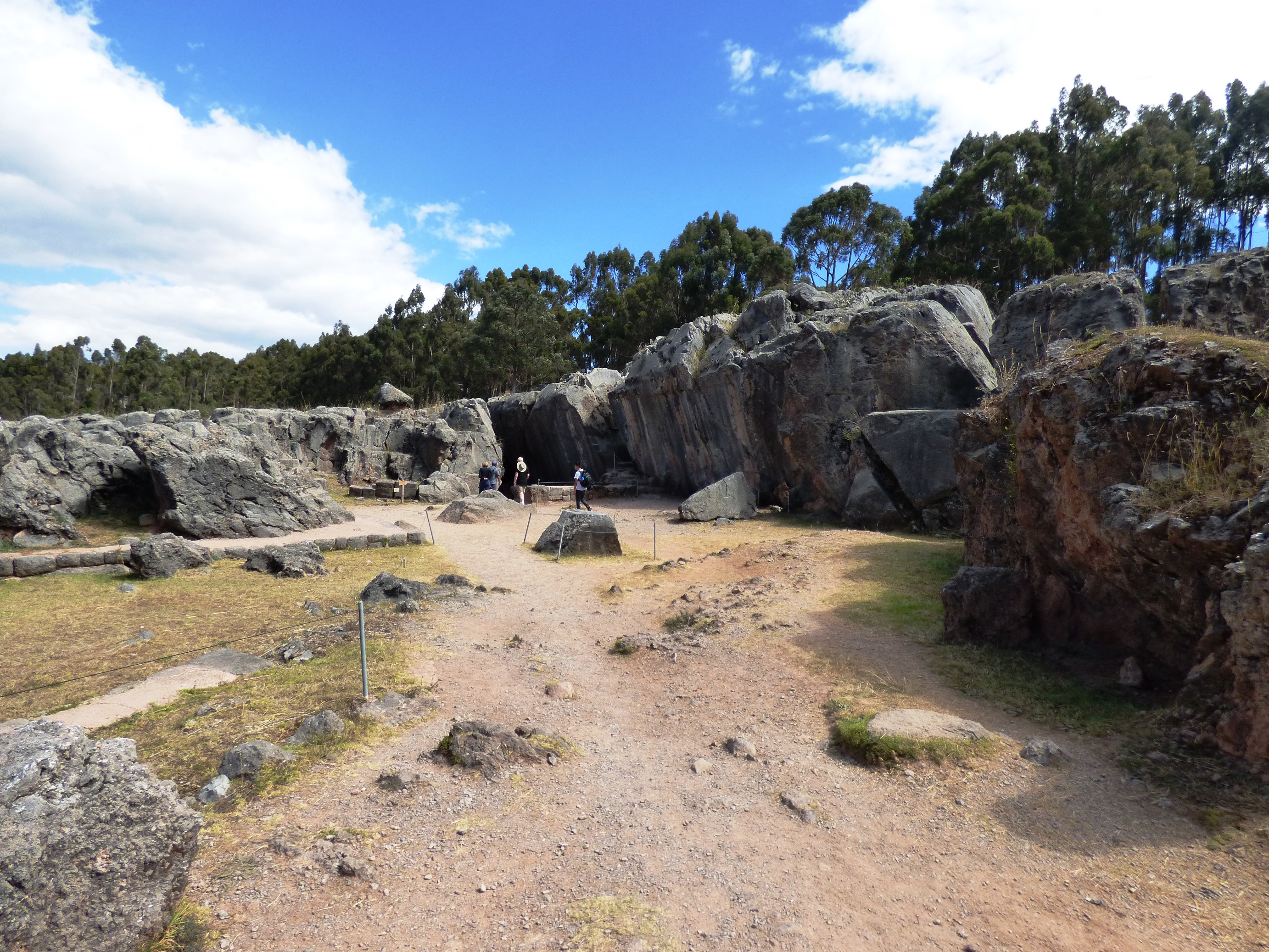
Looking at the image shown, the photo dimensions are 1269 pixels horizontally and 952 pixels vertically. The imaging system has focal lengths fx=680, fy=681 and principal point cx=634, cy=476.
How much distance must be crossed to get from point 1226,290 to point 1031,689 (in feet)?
44.9

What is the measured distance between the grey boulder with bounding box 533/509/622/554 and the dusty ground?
7737mm

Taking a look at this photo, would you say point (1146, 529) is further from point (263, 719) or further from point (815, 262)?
point (815, 262)

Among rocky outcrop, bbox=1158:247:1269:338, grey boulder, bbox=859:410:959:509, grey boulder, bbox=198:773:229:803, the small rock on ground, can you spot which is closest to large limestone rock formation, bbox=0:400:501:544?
grey boulder, bbox=198:773:229:803

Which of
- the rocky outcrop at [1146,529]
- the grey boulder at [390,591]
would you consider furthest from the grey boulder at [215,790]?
the rocky outcrop at [1146,529]

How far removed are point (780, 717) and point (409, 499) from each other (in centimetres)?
2233

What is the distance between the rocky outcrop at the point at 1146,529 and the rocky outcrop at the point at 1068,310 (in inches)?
315

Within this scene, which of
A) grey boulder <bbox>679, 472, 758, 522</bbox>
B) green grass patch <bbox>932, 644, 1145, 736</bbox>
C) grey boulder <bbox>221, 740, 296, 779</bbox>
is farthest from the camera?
grey boulder <bbox>679, 472, 758, 522</bbox>

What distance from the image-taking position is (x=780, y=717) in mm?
6652

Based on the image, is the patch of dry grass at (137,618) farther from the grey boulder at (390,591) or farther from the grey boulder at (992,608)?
the grey boulder at (992,608)

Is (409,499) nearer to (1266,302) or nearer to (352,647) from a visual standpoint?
(352,647)

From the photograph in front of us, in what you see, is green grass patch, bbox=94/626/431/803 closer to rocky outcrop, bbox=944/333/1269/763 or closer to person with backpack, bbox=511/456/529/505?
rocky outcrop, bbox=944/333/1269/763

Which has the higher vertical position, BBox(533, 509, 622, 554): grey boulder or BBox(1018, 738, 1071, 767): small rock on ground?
BBox(533, 509, 622, 554): grey boulder

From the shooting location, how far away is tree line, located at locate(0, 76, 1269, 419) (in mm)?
35719

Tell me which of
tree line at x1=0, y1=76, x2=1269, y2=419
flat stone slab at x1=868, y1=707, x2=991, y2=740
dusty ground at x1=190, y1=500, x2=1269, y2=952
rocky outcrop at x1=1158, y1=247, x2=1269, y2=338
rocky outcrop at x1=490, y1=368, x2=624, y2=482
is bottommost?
dusty ground at x1=190, y1=500, x2=1269, y2=952
